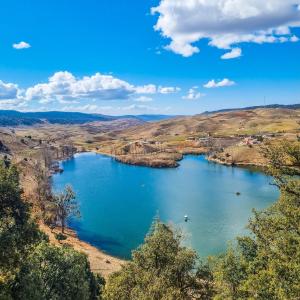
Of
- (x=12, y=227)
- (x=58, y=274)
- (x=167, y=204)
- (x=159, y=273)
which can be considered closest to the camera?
(x=12, y=227)

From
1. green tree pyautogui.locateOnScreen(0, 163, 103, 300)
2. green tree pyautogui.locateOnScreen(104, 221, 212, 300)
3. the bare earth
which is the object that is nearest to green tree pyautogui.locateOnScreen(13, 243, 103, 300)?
green tree pyautogui.locateOnScreen(0, 163, 103, 300)

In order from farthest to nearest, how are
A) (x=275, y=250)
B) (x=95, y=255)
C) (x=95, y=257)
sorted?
1. (x=95, y=255)
2. (x=95, y=257)
3. (x=275, y=250)

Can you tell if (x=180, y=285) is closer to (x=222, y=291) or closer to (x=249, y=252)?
(x=222, y=291)

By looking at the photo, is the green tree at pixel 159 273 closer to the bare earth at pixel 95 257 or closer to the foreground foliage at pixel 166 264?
the foreground foliage at pixel 166 264

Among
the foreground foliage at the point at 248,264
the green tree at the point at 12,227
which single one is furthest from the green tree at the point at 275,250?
the green tree at the point at 12,227

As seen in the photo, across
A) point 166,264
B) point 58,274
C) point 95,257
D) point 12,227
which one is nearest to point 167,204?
point 95,257

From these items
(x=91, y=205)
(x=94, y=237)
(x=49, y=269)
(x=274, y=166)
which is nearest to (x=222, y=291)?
(x=274, y=166)

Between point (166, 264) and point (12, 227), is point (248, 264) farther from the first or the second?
point (12, 227)

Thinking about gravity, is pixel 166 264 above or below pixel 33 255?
below

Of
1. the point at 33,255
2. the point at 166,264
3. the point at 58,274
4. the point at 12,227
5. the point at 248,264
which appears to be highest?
the point at 12,227
